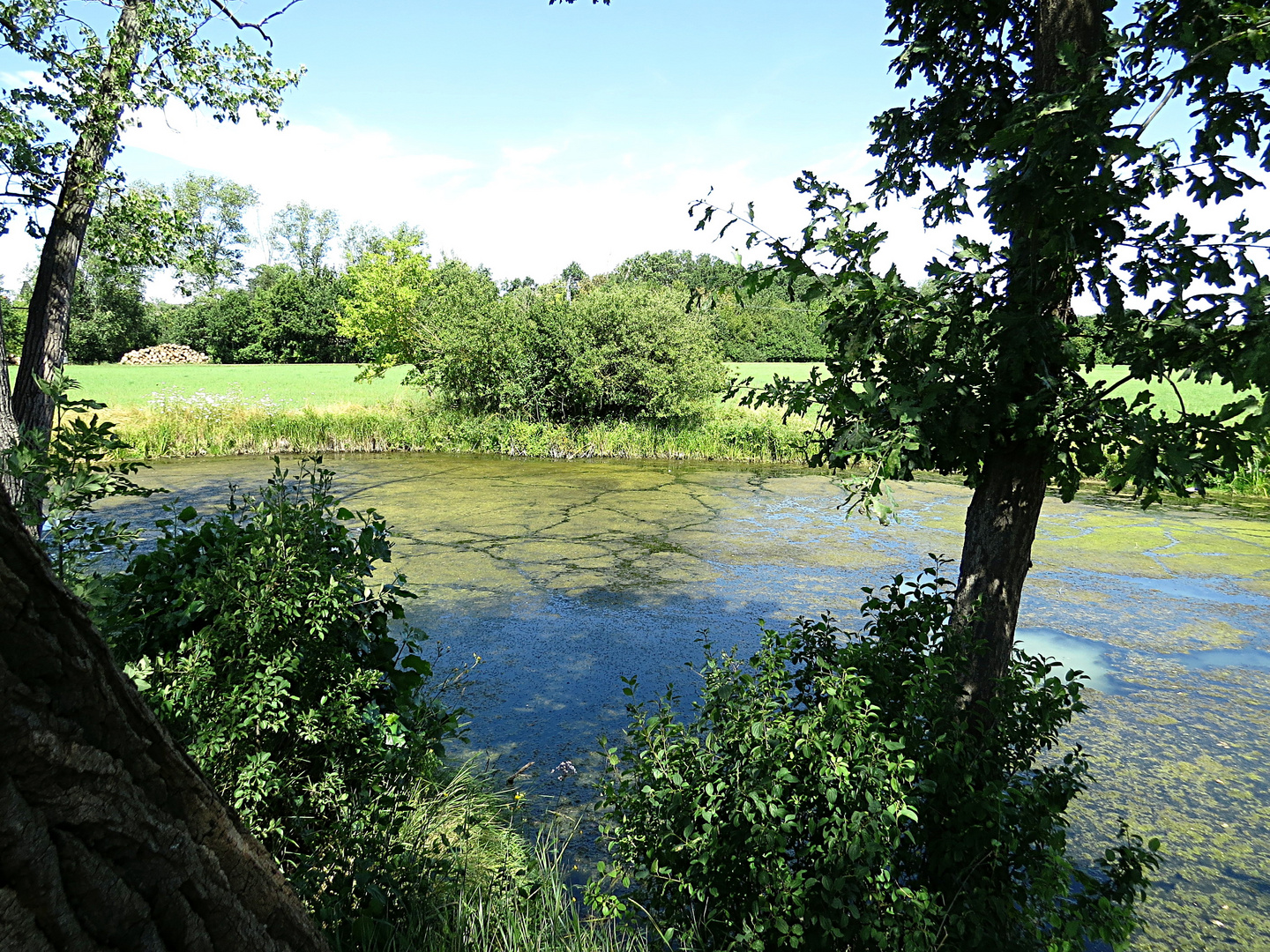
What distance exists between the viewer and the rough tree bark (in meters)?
2.85

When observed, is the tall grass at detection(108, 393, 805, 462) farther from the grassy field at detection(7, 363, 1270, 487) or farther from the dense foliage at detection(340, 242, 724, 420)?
the dense foliage at detection(340, 242, 724, 420)

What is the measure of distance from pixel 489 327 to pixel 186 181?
4912 cm

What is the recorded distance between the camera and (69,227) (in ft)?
20.6

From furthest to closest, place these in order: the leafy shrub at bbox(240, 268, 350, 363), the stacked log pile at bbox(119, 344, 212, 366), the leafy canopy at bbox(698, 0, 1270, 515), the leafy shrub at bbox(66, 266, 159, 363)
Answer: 1. the leafy shrub at bbox(240, 268, 350, 363)
2. the stacked log pile at bbox(119, 344, 212, 366)
3. the leafy shrub at bbox(66, 266, 159, 363)
4. the leafy canopy at bbox(698, 0, 1270, 515)

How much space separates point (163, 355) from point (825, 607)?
147ft

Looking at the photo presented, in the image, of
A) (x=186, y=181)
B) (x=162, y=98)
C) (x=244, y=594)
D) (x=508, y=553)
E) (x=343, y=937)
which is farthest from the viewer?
(x=186, y=181)

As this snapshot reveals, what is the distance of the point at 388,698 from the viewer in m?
3.18

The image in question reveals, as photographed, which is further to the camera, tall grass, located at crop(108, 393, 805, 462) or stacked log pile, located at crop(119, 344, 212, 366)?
stacked log pile, located at crop(119, 344, 212, 366)

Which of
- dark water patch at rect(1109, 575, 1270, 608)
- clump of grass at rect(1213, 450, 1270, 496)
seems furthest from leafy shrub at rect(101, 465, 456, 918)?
clump of grass at rect(1213, 450, 1270, 496)

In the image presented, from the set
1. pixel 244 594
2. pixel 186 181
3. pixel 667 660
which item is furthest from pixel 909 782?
pixel 186 181

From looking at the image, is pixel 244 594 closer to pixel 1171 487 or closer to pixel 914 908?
pixel 914 908

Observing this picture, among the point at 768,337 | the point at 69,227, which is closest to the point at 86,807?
the point at 69,227

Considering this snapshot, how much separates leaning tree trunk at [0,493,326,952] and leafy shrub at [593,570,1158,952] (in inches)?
59.5

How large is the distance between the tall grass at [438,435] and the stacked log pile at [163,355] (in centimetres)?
2742
